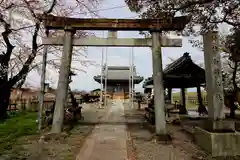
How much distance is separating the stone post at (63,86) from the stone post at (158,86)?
131 inches

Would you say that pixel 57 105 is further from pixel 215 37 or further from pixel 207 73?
pixel 215 37

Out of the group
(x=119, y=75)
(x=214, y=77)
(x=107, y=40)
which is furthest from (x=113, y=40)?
(x=119, y=75)

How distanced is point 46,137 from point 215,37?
6.59 meters

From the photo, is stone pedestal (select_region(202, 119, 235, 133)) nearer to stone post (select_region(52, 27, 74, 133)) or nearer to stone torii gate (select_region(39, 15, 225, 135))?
stone torii gate (select_region(39, 15, 225, 135))

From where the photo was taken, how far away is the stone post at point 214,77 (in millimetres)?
7145

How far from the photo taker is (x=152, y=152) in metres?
6.97

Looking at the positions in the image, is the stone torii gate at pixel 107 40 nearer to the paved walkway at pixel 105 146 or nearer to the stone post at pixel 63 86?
the stone post at pixel 63 86

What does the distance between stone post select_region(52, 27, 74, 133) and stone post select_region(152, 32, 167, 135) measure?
10.9 feet

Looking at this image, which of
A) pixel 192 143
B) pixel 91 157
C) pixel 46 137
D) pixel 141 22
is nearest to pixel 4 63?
pixel 46 137

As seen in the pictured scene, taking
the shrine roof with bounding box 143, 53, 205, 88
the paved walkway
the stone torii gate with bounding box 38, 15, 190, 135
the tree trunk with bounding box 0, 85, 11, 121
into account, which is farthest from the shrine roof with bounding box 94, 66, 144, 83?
the paved walkway

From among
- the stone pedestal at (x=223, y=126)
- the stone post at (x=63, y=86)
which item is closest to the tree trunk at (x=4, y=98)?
the stone post at (x=63, y=86)

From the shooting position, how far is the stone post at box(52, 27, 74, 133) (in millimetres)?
8938

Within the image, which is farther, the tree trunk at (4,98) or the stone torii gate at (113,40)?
the tree trunk at (4,98)

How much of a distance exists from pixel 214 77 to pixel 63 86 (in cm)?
539
